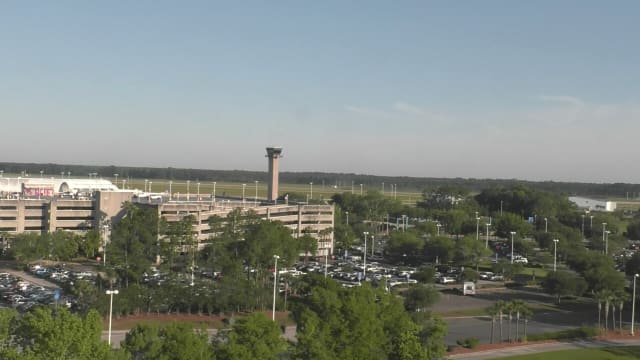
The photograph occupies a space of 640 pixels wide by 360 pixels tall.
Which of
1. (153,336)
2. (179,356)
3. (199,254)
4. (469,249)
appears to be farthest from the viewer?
(469,249)

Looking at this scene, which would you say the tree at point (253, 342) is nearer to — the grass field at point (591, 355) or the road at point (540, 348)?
the road at point (540, 348)

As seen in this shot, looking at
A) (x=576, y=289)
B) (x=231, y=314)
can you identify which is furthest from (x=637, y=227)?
(x=231, y=314)

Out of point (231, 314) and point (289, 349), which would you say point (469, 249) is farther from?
point (289, 349)

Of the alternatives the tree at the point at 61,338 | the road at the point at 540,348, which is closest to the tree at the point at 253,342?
the tree at the point at 61,338

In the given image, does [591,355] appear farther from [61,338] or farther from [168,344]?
[61,338]

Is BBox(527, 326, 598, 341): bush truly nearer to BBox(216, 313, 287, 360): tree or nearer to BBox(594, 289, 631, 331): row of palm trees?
BBox(594, 289, 631, 331): row of palm trees
